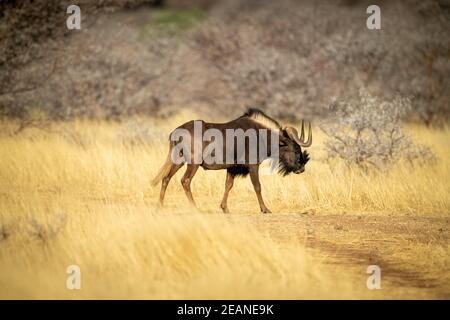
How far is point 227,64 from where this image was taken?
23734 millimetres

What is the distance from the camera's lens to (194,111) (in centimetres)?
2167

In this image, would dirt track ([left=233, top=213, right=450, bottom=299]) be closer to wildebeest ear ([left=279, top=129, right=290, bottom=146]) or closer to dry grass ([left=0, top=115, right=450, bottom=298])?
dry grass ([left=0, top=115, right=450, bottom=298])

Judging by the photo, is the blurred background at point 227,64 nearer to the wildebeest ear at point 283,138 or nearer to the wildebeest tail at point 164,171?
the wildebeest tail at point 164,171

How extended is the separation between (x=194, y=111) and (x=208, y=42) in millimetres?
4029

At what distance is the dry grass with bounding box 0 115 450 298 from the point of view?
21.0 ft

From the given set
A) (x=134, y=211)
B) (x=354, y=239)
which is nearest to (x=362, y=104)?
(x=354, y=239)

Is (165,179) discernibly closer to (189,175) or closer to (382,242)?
(189,175)

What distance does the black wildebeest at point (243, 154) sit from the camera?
10.2 meters

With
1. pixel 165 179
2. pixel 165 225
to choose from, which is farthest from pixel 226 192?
pixel 165 225

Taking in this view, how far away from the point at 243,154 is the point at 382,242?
269cm

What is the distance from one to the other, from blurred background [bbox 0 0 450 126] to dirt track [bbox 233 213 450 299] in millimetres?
9066

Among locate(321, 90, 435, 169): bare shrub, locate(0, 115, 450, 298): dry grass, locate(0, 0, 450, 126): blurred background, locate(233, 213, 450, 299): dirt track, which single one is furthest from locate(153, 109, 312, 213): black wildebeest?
locate(0, 0, 450, 126): blurred background

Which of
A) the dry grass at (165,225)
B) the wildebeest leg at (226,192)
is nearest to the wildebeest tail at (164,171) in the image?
the dry grass at (165,225)

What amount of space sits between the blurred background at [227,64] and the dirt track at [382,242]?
29.7ft
